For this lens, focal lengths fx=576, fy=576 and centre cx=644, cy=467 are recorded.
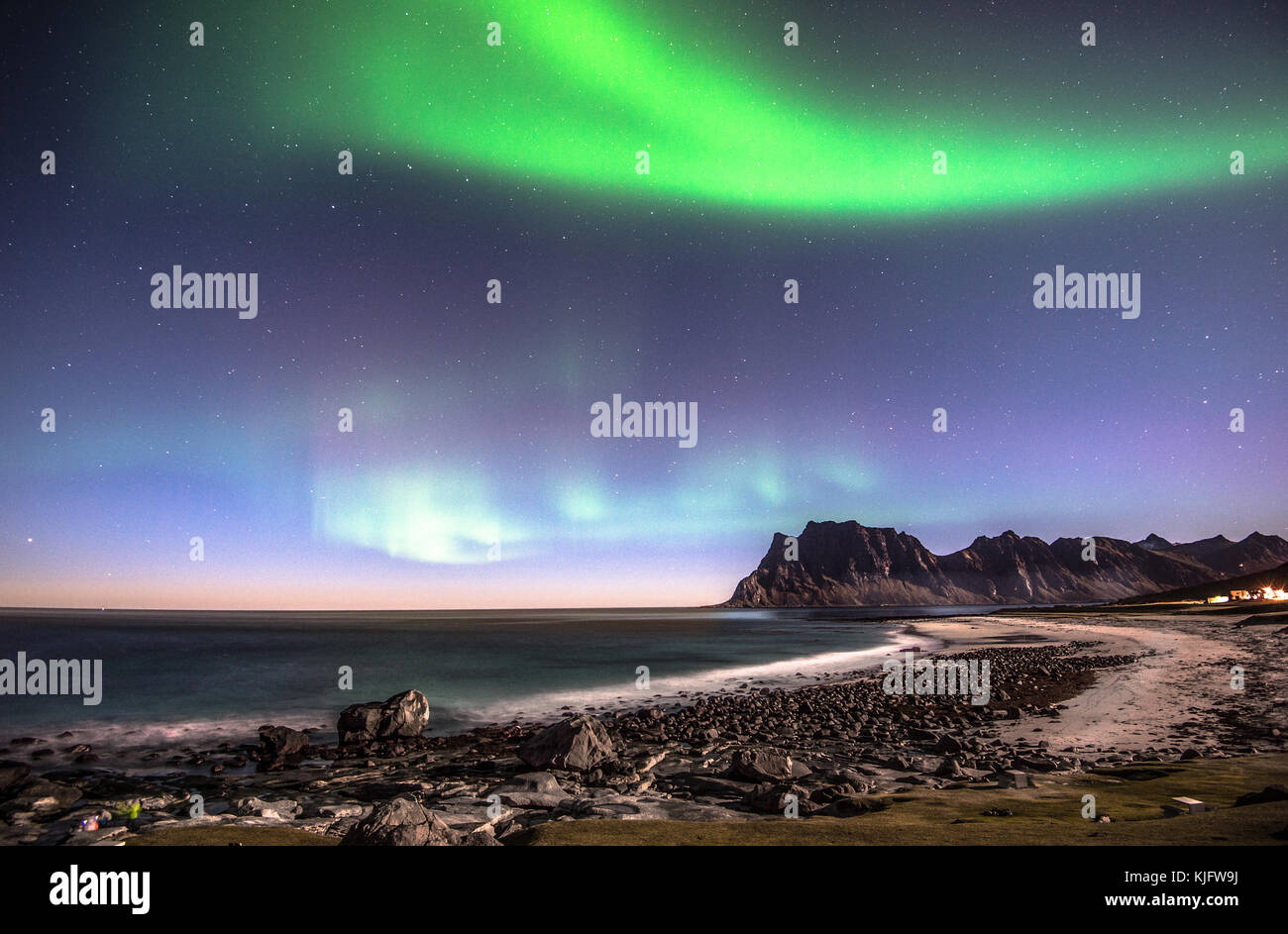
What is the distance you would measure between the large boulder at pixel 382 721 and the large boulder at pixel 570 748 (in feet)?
24.7

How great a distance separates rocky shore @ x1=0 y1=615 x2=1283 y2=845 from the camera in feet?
Result: 40.7

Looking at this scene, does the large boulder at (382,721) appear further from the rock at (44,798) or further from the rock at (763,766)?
the rock at (763,766)

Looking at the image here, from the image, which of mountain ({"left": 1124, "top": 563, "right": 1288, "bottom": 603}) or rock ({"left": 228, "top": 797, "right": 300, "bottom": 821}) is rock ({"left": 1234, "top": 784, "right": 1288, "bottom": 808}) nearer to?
rock ({"left": 228, "top": 797, "right": 300, "bottom": 821})

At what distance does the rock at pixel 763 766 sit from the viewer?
14.5 meters

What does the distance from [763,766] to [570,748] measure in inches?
227

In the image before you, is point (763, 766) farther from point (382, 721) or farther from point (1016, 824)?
point (382, 721)

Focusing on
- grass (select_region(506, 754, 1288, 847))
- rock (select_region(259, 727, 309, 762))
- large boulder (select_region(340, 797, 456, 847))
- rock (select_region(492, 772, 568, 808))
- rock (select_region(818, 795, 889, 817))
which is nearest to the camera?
grass (select_region(506, 754, 1288, 847))

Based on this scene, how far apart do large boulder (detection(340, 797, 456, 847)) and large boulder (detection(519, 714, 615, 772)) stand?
26.7 feet

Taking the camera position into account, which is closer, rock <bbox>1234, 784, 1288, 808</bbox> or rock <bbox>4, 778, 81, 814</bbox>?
rock <bbox>1234, 784, 1288, 808</bbox>

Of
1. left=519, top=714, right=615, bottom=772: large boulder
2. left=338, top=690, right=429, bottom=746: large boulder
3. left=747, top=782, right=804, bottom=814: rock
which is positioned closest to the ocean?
left=338, top=690, right=429, bottom=746: large boulder
